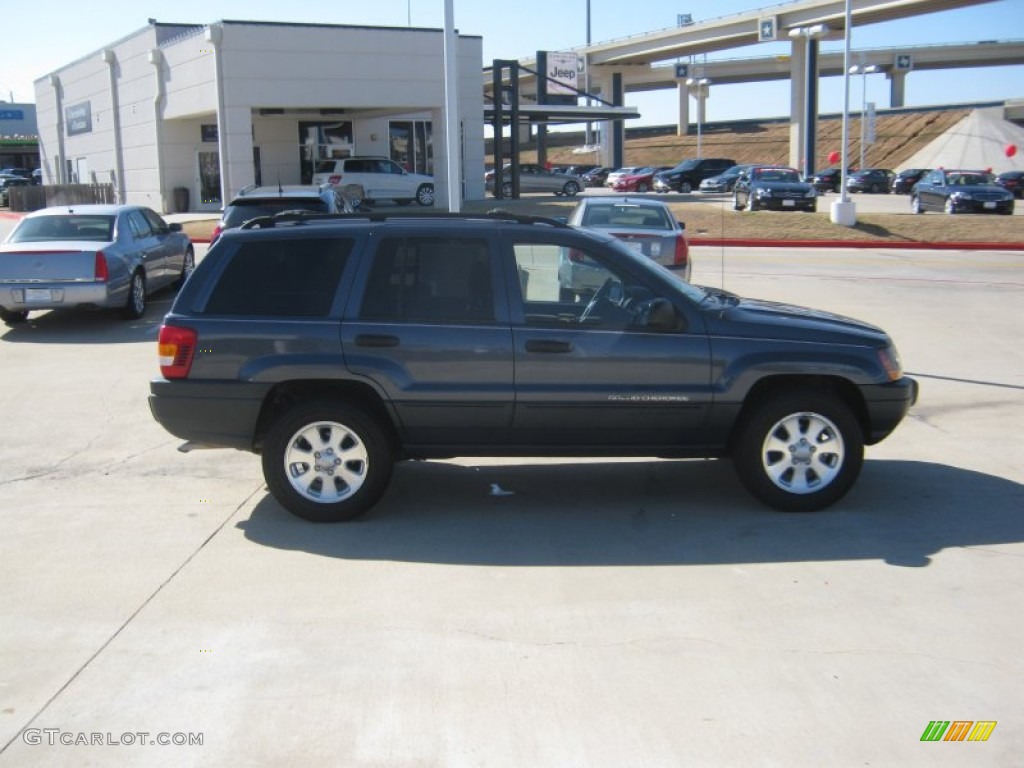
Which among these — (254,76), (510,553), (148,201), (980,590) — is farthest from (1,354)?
(148,201)

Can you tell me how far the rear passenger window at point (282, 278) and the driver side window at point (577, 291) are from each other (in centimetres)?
114

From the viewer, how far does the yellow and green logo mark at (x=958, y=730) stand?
13.3ft

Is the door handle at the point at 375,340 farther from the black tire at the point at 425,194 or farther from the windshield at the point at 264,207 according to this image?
the black tire at the point at 425,194

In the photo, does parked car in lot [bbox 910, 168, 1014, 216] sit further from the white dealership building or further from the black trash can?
the black trash can

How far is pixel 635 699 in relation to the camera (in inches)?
171

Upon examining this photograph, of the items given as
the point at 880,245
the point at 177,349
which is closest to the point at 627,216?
the point at 177,349

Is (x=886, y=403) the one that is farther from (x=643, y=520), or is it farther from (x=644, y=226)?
(x=644, y=226)

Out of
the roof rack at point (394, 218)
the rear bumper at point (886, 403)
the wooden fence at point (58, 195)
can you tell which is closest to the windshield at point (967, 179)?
the rear bumper at point (886, 403)

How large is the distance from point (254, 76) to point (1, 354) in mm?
24959

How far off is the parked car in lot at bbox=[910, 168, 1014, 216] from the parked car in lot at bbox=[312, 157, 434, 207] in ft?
54.8

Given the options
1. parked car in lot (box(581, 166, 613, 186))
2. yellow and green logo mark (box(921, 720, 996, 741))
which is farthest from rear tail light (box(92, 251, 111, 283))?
parked car in lot (box(581, 166, 613, 186))

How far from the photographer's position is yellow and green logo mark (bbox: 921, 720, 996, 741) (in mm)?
4051

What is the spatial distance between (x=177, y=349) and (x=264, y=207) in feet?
30.1

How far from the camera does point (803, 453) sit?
260 inches
